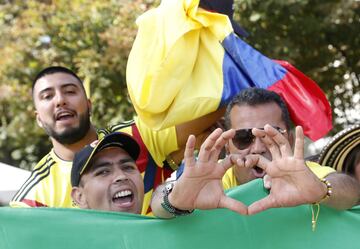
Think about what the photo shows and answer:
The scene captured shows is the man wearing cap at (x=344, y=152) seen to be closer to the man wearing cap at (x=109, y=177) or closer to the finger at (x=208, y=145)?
the man wearing cap at (x=109, y=177)

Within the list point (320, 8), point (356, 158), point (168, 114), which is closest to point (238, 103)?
point (168, 114)

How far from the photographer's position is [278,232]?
295 centimetres

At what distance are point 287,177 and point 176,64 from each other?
1.25 m

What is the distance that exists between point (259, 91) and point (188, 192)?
881 mm

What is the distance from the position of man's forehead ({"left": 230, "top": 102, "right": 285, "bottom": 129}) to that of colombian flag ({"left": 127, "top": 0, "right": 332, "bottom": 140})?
1.53ft

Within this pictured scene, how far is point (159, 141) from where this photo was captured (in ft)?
13.9

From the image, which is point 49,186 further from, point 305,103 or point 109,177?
point 305,103

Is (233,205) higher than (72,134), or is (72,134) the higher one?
(72,134)

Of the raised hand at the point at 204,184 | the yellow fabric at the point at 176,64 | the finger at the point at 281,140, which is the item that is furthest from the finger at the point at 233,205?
the yellow fabric at the point at 176,64

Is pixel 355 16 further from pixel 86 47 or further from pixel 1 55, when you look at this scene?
pixel 1 55

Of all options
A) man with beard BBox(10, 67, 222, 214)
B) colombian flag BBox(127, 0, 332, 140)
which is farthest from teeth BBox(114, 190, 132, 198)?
man with beard BBox(10, 67, 222, 214)

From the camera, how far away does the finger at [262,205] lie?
269cm

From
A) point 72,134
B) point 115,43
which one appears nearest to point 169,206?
point 72,134

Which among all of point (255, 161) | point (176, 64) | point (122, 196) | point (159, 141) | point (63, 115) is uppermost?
point (176, 64)
